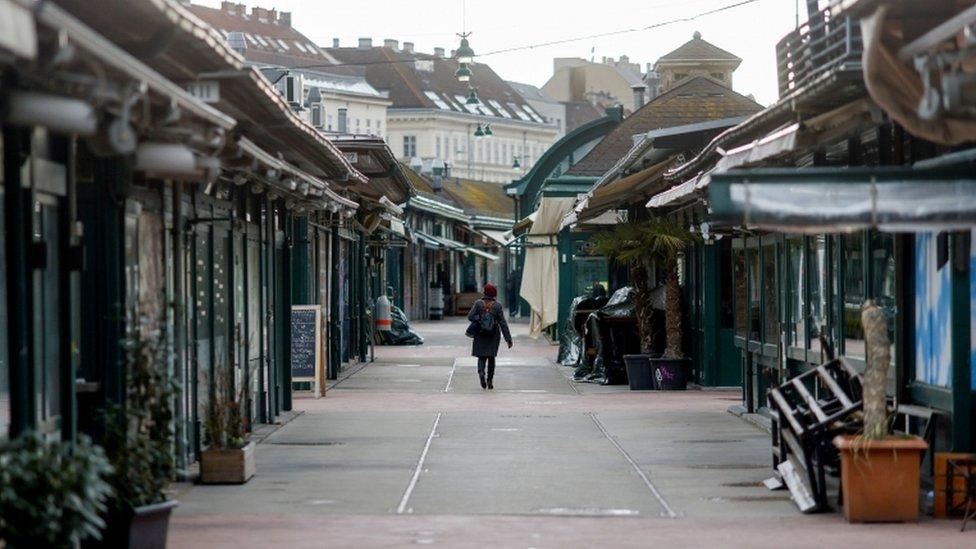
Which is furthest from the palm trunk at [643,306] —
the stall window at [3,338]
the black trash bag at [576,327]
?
the stall window at [3,338]

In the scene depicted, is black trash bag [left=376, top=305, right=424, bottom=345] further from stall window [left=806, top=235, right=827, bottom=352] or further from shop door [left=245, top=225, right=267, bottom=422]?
stall window [left=806, top=235, right=827, bottom=352]

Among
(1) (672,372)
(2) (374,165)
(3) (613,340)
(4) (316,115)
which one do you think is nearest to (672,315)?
(1) (672,372)

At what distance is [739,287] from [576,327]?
941 centimetres

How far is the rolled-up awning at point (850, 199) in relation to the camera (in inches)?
436

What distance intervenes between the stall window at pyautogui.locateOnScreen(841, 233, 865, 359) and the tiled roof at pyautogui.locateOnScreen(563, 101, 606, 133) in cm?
13880

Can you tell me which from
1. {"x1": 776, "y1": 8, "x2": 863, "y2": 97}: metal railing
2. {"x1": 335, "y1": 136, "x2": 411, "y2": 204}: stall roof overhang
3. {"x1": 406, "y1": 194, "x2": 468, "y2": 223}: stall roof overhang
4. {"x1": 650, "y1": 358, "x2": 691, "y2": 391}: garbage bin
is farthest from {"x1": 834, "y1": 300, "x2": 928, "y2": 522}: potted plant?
{"x1": 406, "y1": 194, "x2": 468, "y2": 223}: stall roof overhang

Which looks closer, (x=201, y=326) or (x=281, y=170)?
(x=281, y=170)

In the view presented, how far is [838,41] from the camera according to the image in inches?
601

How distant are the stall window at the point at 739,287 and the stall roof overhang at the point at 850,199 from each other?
1319 cm

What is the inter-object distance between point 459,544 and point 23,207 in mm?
3606

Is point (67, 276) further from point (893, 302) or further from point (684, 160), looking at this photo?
point (684, 160)

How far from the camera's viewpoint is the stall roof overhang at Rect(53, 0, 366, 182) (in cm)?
1112

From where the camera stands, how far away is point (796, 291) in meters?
20.2

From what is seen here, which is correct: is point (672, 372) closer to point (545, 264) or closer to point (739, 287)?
point (739, 287)
